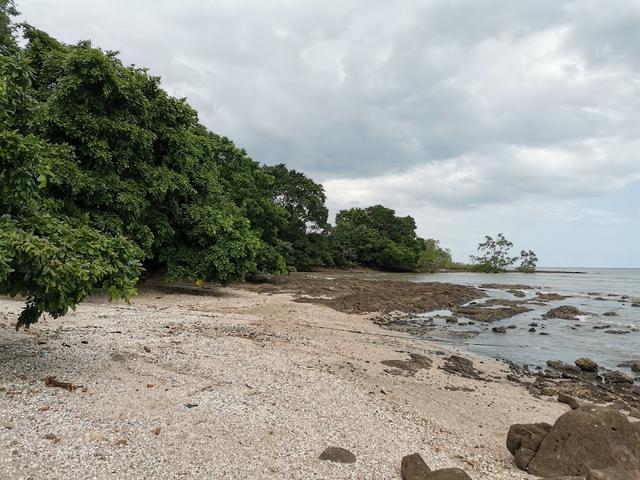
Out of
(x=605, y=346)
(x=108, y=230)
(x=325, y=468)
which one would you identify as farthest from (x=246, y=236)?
(x=325, y=468)

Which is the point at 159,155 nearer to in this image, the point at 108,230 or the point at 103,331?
the point at 108,230

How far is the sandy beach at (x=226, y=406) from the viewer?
16.1 ft

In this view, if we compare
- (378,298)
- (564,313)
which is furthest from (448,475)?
(564,313)

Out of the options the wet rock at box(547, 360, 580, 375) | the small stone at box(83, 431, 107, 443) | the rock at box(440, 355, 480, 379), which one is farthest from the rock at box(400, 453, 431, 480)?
the wet rock at box(547, 360, 580, 375)

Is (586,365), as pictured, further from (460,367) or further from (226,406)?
(226,406)

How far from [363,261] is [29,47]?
215 feet

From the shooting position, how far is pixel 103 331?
1053 cm

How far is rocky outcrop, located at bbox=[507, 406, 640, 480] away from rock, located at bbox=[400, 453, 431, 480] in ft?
5.50

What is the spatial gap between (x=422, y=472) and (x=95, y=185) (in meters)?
15.0

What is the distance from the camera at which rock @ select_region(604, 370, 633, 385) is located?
12.2 m

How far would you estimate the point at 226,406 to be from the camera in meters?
6.48

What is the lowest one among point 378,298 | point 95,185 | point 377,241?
point 378,298

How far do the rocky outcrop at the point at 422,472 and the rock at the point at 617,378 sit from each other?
9913mm

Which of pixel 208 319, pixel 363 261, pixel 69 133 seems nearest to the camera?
pixel 208 319
